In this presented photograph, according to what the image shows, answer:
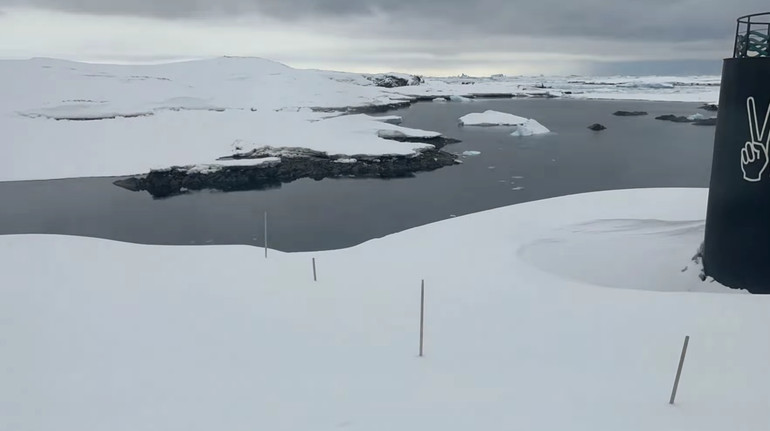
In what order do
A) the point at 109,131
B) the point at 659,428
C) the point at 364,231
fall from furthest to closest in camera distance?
the point at 109,131 → the point at 364,231 → the point at 659,428

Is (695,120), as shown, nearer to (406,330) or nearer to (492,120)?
(492,120)

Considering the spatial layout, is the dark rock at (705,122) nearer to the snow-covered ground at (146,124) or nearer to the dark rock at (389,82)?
the snow-covered ground at (146,124)

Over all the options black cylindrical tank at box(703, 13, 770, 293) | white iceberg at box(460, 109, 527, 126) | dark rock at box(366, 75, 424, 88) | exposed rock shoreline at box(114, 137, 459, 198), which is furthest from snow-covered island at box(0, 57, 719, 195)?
dark rock at box(366, 75, 424, 88)

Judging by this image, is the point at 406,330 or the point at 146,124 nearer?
the point at 406,330

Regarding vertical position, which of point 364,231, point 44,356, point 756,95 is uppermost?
point 756,95

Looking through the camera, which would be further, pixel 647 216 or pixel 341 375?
pixel 647 216

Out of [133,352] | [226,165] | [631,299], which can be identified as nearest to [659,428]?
[631,299]

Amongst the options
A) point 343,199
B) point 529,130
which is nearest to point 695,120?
point 529,130

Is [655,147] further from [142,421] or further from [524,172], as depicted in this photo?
[142,421]
